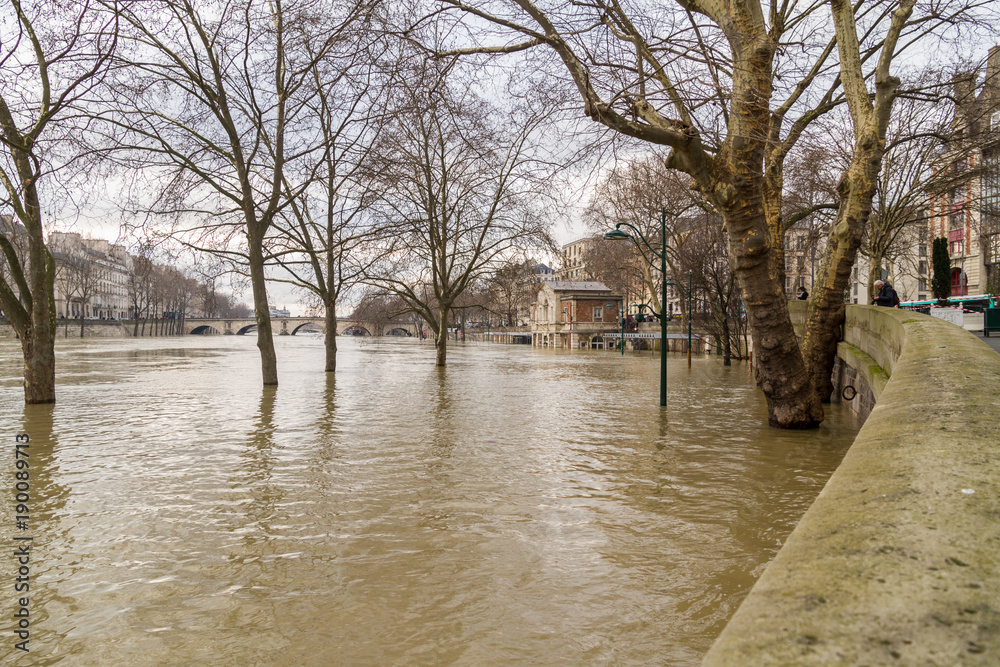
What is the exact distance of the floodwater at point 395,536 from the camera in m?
3.67

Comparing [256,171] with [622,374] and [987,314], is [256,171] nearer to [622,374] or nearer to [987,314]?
[622,374]

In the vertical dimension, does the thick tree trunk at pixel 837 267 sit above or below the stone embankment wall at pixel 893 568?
above

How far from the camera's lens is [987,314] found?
24984 mm

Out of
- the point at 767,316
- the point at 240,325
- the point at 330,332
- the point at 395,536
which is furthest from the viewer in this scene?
the point at 240,325

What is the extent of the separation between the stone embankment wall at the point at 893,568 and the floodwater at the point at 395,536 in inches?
88.1

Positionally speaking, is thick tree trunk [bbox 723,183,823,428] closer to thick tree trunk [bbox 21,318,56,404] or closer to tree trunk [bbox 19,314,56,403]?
tree trunk [bbox 19,314,56,403]

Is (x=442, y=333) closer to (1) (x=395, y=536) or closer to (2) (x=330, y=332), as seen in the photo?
(2) (x=330, y=332)

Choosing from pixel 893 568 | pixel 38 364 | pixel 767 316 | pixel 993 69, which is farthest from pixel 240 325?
pixel 893 568

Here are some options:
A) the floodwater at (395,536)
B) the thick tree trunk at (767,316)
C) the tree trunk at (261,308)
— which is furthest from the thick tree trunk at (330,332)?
the thick tree trunk at (767,316)

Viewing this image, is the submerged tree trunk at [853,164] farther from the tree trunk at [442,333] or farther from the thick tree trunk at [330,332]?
the thick tree trunk at [330,332]

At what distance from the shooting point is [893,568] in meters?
1.13

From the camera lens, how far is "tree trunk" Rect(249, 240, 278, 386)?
57.7ft

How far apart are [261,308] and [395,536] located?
14.3 metres

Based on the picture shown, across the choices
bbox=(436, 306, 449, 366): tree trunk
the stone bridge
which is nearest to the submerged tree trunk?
bbox=(436, 306, 449, 366): tree trunk
